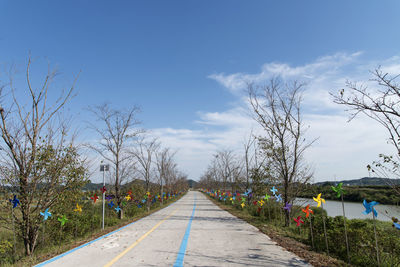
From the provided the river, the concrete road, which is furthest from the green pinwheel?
the concrete road

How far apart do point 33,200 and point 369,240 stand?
30.6 ft

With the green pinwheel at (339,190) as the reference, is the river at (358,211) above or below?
below

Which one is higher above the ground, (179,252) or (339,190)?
(339,190)

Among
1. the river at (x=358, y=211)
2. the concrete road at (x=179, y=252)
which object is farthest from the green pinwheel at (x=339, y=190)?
the concrete road at (x=179, y=252)

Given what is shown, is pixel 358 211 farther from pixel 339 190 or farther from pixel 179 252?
pixel 179 252

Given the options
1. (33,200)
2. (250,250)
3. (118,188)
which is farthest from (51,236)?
(250,250)

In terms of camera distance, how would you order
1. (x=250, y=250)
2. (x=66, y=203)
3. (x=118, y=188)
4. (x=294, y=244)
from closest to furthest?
(x=250, y=250)
(x=294, y=244)
(x=66, y=203)
(x=118, y=188)

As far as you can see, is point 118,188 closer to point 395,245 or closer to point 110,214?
point 110,214

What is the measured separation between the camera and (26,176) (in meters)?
6.94

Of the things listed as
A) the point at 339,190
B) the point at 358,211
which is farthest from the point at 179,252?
the point at 358,211

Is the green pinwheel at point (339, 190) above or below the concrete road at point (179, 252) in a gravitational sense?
above

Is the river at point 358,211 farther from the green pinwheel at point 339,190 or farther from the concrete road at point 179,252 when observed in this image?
the concrete road at point 179,252

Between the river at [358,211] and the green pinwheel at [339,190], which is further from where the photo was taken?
the green pinwheel at [339,190]

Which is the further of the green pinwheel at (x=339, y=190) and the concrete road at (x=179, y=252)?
the green pinwheel at (x=339, y=190)
